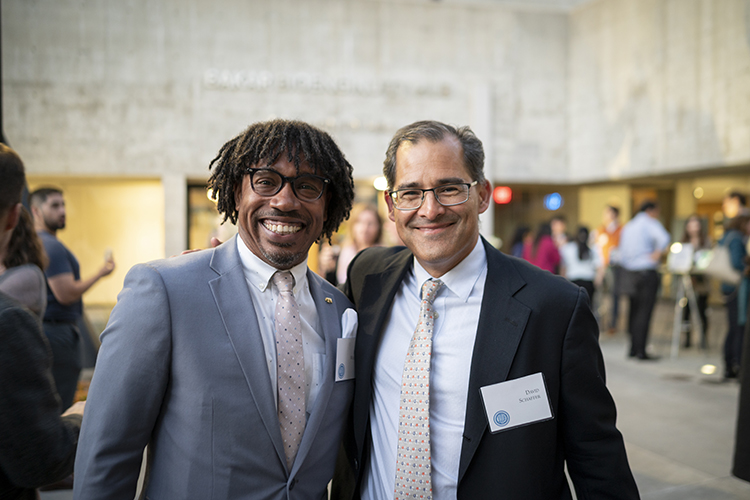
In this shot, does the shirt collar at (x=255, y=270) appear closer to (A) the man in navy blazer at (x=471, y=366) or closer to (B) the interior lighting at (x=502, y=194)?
(A) the man in navy blazer at (x=471, y=366)

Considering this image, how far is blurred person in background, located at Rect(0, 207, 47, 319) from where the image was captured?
2.21 meters

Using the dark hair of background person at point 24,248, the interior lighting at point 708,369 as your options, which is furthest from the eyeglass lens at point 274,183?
the interior lighting at point 708,369

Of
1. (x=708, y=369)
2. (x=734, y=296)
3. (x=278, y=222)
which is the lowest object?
(x=708, y=369)

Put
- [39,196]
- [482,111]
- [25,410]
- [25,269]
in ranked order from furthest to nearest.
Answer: [482,111], [39,196], [25,269], [25,410]

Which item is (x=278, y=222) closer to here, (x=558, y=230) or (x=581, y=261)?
(x=581, y=261)

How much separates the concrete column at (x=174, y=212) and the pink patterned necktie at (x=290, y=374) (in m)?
10.5

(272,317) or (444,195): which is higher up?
(444,195)

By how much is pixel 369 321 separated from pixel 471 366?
41 cm

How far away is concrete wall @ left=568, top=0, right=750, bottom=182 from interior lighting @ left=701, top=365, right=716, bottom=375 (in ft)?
16.1

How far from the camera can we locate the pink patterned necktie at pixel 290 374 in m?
1.57

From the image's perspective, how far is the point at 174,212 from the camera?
11586mm

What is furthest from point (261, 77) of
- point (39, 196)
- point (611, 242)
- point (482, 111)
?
point (39, 196)

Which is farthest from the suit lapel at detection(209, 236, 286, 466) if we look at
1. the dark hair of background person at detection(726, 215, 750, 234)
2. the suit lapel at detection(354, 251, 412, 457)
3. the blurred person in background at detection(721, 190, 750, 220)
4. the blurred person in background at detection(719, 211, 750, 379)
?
the blurred person in background at detection(721, 190, 750, 220)

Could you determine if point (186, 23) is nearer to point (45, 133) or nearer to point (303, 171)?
point (45, 133)
